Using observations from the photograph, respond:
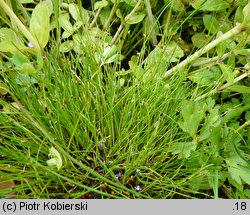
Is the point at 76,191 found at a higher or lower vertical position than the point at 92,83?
lower

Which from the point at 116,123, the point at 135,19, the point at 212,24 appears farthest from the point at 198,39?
the point at 116,123

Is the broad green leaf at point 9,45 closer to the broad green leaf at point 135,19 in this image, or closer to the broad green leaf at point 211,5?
the broad green leaf at point 135,19

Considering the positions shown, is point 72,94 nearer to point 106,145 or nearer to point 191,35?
point 106,145

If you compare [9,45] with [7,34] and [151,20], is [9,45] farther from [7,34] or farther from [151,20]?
[151,20]

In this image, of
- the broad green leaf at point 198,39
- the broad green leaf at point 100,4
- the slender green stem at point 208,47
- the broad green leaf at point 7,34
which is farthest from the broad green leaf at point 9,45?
the broad green leaf at point 198,39

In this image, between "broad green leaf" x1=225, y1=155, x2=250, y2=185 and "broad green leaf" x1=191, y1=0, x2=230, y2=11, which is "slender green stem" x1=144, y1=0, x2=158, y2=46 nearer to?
"broad green leaf" x1=191, y1=0, x2=230, y2=11
